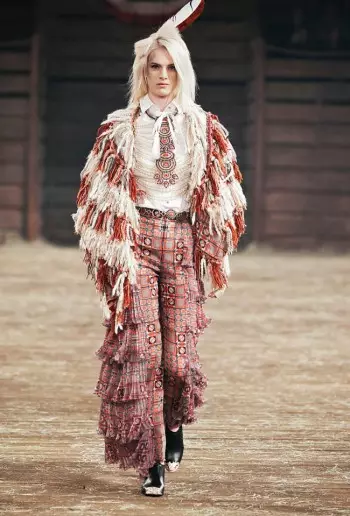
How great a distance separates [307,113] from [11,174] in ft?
11.1

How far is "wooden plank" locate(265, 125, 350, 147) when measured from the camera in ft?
39.6

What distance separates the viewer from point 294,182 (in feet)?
39.6

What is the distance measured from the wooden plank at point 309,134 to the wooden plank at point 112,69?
0.70m

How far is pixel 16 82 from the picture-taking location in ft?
39.6

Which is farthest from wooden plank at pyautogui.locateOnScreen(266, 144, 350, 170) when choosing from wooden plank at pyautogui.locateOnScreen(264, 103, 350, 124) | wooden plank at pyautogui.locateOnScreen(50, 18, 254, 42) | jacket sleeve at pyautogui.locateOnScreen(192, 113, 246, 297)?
jacket sleeve at pyautogui.locateOnScreen(192, 113, 246, 297)

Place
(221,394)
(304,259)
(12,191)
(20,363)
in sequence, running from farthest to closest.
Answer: (12,191), (304,259), (20,363), (221,394)

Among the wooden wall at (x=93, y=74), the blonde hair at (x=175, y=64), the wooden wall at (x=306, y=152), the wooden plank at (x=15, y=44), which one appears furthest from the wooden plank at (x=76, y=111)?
the blonde hair at (x=175, y=64)

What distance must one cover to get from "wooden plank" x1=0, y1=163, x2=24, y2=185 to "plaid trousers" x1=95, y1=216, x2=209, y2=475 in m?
9.18

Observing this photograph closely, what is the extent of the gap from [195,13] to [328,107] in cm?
923

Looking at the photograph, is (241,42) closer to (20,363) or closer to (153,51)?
(20,363)

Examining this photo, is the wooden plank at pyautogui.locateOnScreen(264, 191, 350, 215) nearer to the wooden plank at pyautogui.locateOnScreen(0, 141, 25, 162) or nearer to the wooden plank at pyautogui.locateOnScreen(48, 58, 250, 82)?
the wooden plank at pyautogui.locateOnScreen(48, 58, 250, 82)

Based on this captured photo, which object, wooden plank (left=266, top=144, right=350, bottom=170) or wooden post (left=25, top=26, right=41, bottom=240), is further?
wooden plank (left=266, top=144, right=350, bottom=170)

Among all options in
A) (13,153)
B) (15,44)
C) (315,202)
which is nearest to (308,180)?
(315,202)

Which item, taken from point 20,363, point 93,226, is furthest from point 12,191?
point 93,226
